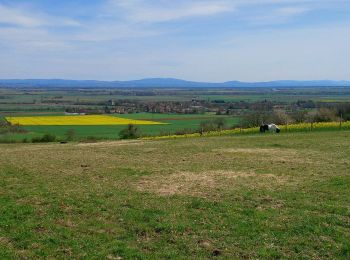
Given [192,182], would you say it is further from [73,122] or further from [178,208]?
[73,122]

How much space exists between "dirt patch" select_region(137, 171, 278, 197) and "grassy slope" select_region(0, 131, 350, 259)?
3 cm

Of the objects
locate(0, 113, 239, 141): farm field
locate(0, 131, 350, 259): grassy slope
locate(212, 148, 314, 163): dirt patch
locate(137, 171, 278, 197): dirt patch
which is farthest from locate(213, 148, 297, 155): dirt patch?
locate(0, 113, 239, 141): farm field

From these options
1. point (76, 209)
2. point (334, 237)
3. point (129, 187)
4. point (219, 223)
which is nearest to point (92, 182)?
point (129, 187)

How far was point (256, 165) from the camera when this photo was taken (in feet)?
66.5

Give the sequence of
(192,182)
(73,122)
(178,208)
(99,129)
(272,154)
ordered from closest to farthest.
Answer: (178,208) → (192,182) → (272,154) → (99,129) → (73,122)

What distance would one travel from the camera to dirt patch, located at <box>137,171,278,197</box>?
49.7 ft

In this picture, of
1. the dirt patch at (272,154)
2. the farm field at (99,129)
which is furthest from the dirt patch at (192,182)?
the farm field at (99,129)

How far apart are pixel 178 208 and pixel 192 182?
12.4 feet

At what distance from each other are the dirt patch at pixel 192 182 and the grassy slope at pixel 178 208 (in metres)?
0.03

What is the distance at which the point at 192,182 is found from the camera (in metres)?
16.6

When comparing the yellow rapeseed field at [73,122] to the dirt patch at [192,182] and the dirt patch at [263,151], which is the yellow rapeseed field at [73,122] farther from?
the dirt patch at [192,182]

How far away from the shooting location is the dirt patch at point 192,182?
15141 millimetres

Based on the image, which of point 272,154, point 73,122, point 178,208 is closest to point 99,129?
point 73,122

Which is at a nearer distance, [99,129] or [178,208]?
[178,208]
